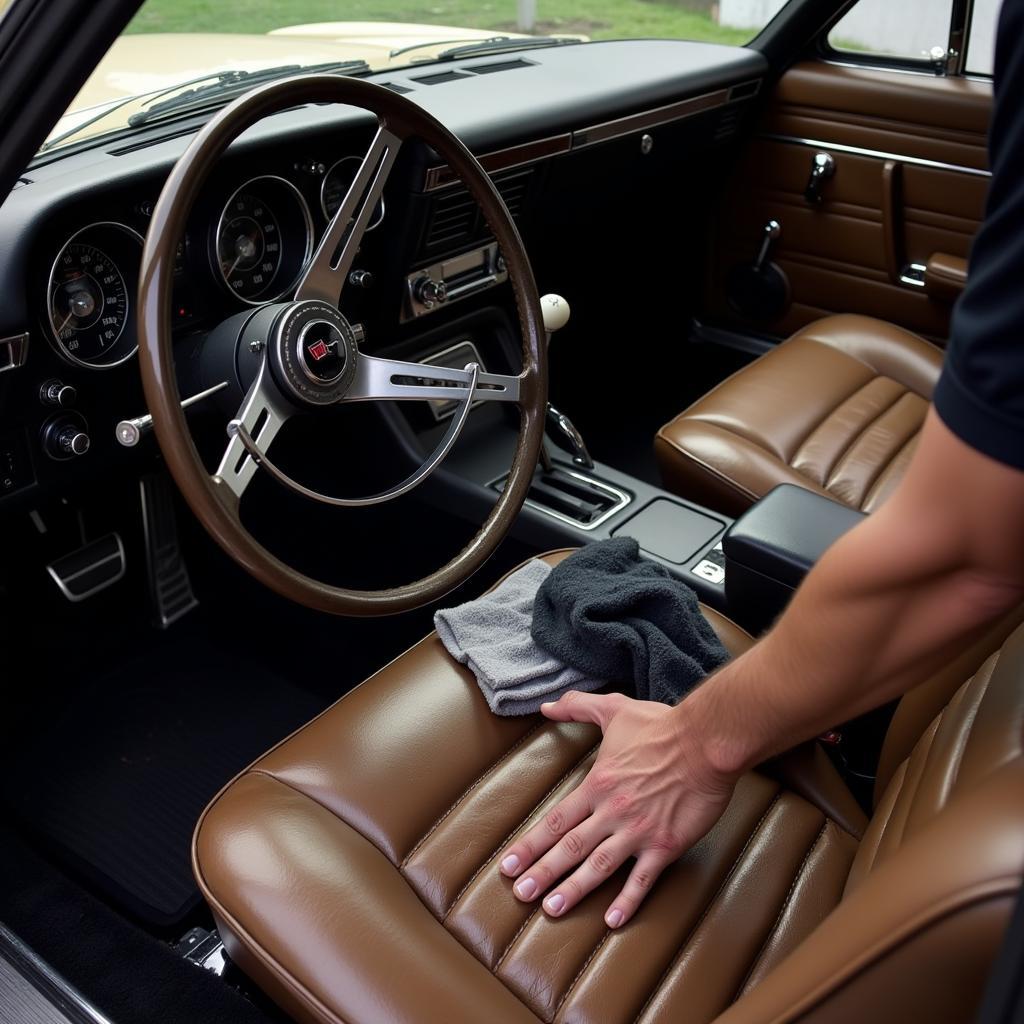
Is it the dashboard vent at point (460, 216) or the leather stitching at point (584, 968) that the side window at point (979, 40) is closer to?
the dashboard vent at point (460, 216)

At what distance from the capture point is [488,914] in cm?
100

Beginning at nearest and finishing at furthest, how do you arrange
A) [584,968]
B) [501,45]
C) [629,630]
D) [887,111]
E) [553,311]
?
[584,968] < [629,630] < [553,311] < [501,45] < [887,111]

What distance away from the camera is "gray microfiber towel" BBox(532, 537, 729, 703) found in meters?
1.18

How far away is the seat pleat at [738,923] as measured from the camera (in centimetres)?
93

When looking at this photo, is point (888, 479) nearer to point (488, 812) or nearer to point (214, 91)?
point (488, 812)

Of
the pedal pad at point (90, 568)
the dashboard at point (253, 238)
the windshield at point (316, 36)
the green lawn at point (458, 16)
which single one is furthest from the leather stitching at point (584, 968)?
the green lawn at point (458, 16)

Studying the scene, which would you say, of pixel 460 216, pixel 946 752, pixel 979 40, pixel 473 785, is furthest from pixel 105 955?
pixel 979 40

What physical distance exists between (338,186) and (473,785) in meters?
0.93

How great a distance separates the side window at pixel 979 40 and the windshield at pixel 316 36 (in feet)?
1.54

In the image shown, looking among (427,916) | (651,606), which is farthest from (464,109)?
(427,916)

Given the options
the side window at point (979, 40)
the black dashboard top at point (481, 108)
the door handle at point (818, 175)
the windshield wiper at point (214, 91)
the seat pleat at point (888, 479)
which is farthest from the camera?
the door handle at point (818, 175)

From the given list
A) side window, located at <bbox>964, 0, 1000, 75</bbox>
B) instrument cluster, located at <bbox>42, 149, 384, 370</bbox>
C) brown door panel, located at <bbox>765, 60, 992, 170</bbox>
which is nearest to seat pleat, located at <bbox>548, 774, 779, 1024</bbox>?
instrument cluster, located at <bbox>42, 149, 384, 370</bbox>

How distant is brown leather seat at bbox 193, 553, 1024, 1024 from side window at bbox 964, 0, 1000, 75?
1.81 metres

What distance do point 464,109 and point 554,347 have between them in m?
0.86
